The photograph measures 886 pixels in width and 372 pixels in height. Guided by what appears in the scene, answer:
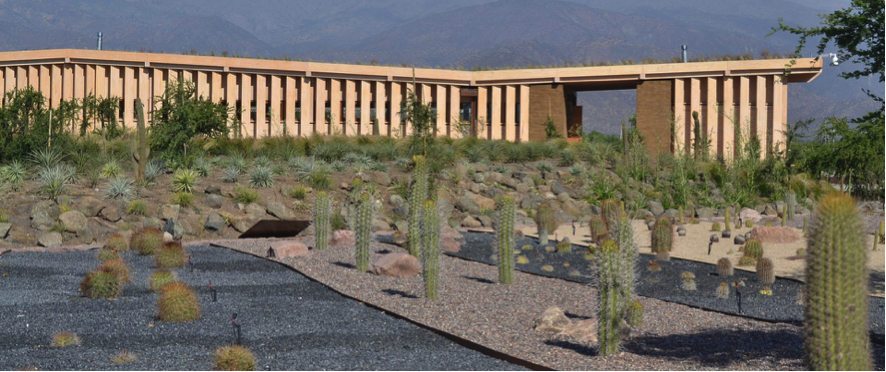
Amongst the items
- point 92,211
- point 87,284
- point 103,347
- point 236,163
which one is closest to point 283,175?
point 236,163

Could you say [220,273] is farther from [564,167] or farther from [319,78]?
[319,78]

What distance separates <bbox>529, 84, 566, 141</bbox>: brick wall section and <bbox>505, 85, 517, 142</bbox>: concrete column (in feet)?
2.19

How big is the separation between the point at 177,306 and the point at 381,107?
2538 centimetres

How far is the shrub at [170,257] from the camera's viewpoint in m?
12.3

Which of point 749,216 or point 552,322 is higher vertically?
point 749,216

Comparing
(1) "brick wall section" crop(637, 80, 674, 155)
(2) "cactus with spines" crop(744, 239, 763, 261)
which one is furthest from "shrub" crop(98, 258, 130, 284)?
(1) "brick wall section" crop(637, 80, 674, 155)

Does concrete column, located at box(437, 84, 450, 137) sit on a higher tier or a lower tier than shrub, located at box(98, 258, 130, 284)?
higher

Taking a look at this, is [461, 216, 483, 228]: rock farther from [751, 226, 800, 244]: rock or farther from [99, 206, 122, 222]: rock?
[99, 206, 122, 222]: rock

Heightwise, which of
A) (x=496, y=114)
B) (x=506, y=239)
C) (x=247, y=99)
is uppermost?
(x=247, y=99)

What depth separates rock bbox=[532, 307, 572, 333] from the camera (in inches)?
321

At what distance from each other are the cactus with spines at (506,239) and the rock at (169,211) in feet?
28.2

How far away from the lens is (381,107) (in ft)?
109

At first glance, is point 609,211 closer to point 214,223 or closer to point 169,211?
point 214,223

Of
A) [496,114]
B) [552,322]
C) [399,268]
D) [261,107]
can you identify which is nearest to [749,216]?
[399,268]
